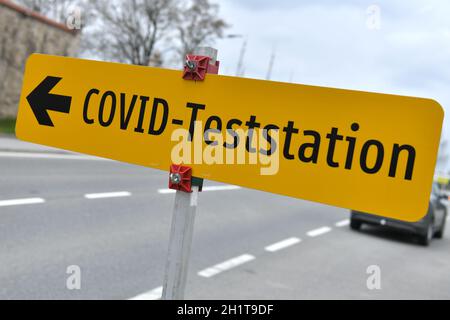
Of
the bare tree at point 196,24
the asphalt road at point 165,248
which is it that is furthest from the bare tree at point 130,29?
the asphalt road at point 165,248

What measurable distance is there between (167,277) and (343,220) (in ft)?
39.8

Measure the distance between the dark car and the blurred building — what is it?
57.5 feet

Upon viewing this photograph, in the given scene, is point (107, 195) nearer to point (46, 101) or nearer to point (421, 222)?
point (421, 222)

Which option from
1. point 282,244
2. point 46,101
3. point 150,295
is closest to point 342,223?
point 282,244

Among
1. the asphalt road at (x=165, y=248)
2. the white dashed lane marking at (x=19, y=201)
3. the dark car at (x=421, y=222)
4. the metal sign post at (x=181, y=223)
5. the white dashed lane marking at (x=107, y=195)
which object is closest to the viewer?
the metal sign post at (x=181, y=223)

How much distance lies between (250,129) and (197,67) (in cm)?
27

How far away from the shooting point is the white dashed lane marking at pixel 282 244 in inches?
317

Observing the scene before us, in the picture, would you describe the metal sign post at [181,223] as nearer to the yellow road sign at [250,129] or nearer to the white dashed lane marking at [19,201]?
the yellow road sign at [250,129]

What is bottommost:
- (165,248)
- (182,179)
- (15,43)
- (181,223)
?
(165,248)

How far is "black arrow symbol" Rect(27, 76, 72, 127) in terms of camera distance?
191 cm

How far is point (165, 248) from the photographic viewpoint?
6836 millimetres

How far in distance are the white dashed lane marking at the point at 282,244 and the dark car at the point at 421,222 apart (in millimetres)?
2415
